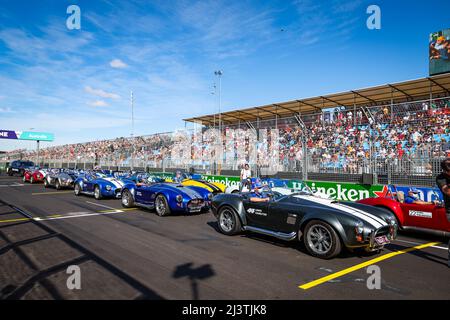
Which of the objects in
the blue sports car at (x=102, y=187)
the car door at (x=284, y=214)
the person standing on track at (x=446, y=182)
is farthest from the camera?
the blue sports car at (x=102, y=187)

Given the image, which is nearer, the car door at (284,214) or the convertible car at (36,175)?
the car door at (284,214)

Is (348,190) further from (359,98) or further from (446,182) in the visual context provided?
(359,98)

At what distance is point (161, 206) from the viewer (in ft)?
30.2

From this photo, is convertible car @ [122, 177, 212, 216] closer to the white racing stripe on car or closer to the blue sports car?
the blue sports car

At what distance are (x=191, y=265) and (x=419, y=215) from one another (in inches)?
200

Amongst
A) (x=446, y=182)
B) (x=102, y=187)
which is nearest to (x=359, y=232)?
(x=446, y=182)

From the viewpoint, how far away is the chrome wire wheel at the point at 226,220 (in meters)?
6.80

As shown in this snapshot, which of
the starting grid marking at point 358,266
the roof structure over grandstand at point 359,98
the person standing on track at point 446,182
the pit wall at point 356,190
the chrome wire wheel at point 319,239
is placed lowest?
the starting grid marking at point 358,266

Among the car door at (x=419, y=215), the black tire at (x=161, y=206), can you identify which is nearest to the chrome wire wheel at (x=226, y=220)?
the black tire at (x=161, y=206)

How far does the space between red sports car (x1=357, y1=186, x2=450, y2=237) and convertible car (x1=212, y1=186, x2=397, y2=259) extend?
154 centimetres

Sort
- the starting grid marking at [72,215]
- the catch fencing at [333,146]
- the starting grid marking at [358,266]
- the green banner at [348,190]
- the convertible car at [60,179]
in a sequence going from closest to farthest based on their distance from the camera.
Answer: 1. the starting grid marking at [358,266]
2. the starting grid marking at [72,215]
3. the catch fencing at [333,146]
4. the green banner at [348,190]
5. the convertible car at [60,179]

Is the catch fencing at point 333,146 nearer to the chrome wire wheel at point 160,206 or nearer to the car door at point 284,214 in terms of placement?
the car door at point 284,214

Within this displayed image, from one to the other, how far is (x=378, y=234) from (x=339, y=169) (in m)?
6.61

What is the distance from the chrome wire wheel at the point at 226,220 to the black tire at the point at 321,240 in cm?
186
